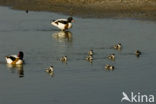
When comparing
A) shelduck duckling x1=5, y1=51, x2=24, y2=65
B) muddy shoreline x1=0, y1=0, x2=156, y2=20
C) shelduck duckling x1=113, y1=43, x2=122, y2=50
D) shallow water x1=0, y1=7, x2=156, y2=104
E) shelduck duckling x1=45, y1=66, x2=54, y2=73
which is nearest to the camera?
shallow water x1=0, y1=7, x2=156, y2=104

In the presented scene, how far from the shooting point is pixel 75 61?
3572 centimetres

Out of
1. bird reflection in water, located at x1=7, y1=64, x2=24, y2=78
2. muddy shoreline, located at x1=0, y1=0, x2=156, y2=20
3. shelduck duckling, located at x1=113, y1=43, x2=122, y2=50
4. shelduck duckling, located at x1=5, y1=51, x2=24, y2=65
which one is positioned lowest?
bird reflection in water, located at x1=7, y1=64, x2=24, y2=78

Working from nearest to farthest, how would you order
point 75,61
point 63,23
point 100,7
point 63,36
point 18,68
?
1. point 18,68
2. point 75,61
3. point 63,36
4. point 63,23
5. point 100,7

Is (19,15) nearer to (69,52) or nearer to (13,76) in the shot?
(69,52)

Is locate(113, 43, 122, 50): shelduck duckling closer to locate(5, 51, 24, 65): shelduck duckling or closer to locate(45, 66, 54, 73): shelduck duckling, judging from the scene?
locate(5, 51, 24, 65): shelduck duckling

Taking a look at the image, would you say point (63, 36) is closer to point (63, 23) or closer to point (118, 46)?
point (63, 23)

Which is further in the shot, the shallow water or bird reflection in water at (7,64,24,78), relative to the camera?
bird reflection in water at (7,64,24,78)

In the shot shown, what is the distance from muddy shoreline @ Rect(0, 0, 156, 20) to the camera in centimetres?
4891

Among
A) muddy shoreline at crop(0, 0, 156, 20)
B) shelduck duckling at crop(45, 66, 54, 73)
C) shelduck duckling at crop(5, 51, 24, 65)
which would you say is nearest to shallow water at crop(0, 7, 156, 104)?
shelduck duckling at crop(45, 66, 54, 73)

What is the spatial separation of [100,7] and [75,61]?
1603 centimetres

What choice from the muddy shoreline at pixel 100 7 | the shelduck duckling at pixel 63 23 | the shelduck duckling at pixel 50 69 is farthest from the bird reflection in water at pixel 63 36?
the shelduck duckling at pixel 50 69

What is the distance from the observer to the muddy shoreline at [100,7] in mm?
48906

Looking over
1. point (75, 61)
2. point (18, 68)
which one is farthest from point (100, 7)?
point (18, 68)

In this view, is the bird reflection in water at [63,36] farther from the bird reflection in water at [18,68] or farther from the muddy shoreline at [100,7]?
the bird reflection in water at [18,68]
